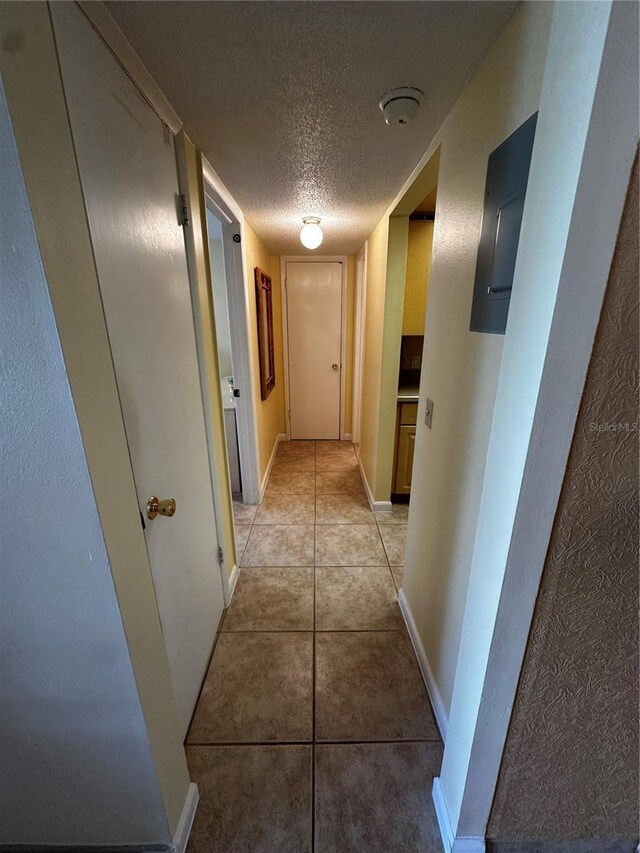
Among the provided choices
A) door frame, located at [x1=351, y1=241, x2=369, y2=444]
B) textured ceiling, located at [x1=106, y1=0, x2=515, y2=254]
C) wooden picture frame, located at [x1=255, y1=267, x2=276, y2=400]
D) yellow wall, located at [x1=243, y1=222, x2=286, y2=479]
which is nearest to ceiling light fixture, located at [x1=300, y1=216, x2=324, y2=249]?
yellow wall, located at [x1=243, y1=222, x2=286, y2=479]

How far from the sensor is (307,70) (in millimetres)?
919

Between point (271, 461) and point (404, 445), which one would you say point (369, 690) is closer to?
point (404, 445)

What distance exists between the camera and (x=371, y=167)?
1.53 m

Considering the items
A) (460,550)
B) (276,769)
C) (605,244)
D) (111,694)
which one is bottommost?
(276,769)

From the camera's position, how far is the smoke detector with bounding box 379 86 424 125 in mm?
1017

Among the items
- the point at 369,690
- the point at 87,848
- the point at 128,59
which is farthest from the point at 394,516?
the point at 128,59

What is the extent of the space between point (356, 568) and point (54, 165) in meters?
2.15

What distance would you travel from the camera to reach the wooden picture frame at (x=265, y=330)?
289 cm

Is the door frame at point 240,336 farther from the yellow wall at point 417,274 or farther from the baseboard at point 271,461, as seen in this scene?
the yellow wall at point 417,274

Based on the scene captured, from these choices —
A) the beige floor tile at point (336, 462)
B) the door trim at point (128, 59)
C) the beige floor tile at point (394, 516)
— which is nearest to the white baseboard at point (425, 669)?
the beige floor tile at point (394, 516)

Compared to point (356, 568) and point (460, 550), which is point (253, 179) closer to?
point (460, 550)

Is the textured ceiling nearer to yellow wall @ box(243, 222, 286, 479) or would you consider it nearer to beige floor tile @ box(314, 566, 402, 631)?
yellow wall @ box(243, 222, 286, 479)

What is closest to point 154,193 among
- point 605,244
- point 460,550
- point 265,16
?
point 265,16

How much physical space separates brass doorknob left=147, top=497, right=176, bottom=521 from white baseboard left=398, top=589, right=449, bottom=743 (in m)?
1.14
